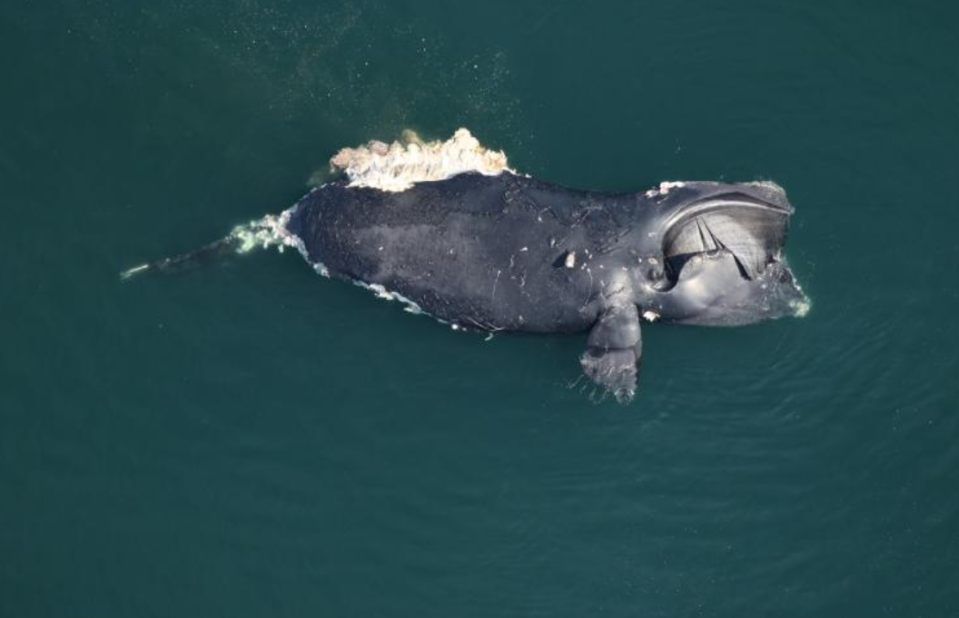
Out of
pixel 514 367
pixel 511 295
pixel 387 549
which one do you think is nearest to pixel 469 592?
pixel 387 549

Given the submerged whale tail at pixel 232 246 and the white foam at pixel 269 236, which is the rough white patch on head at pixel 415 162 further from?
the submerged whale tail at pixel 232 246

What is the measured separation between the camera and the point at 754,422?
1247cm

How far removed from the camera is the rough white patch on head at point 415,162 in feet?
39.5

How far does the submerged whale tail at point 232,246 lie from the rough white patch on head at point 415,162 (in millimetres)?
1218

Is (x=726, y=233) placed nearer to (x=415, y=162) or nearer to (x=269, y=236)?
Result: (x=415, y=162)

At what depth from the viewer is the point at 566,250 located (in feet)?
37.8

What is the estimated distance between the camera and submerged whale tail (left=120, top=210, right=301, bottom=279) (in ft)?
42.6

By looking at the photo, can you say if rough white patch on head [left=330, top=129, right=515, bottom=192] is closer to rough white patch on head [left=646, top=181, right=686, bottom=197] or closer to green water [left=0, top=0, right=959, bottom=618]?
green water [left=0, top=0, right=959, bottom=618]

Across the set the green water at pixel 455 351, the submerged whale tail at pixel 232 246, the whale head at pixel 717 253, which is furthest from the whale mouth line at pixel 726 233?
the submerged whale tail at pixel 232 246

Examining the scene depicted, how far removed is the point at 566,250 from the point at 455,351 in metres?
2.12

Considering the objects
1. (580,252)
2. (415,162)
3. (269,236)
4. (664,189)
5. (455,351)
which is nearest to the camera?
(580,252)

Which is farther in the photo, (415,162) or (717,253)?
(415,162)

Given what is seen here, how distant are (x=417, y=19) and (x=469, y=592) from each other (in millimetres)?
7214

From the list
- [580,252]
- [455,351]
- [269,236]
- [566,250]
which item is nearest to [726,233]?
[580,252]
